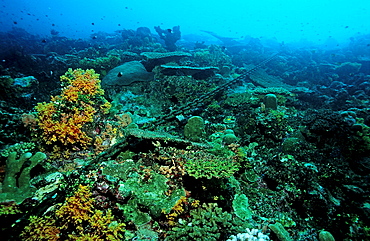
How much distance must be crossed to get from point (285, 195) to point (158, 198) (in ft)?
9.28

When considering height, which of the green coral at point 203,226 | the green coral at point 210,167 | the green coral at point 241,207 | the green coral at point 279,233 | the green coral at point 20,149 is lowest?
the green coral at point 241,207

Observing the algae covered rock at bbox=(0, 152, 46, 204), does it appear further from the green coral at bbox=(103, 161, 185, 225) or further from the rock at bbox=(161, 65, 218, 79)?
the rock at bbox=(161, 65, 218, 79)

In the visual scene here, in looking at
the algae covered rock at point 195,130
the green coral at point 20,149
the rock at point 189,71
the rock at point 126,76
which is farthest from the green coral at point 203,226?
the rock at point 189,71

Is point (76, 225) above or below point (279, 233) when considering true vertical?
above

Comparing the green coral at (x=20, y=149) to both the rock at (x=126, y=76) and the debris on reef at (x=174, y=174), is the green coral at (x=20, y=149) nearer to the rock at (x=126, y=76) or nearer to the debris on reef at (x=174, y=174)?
the debris on reef at (x=174, y=174)

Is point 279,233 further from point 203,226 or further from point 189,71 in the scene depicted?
point 189,71

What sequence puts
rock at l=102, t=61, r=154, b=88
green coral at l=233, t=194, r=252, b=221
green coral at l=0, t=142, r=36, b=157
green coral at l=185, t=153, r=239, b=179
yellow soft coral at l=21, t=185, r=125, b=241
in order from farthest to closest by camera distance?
rock at l=102, t=61, r=154, b=88
green coral at l=0, t=142, r=36, b=157
green coral at l=233, t=194, r=252, b=221
green coral at l=185, t=153, r=239, b=179
yellow soft coral at l=21, t=185, r=125, b=241

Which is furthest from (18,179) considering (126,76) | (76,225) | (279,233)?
(126,76)

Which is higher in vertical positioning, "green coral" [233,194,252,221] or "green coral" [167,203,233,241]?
"green coral" [167,203,233,241]

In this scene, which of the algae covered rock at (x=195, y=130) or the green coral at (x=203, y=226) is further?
the algae covered rock at (x=195, y=130)

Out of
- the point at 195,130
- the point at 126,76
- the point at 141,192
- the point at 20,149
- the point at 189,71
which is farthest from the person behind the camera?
the point at 189,71

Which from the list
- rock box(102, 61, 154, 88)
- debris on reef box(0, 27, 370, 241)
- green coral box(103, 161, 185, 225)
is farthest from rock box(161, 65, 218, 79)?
green coral box(103, 161, 185, 225)

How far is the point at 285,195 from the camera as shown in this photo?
12.6ft

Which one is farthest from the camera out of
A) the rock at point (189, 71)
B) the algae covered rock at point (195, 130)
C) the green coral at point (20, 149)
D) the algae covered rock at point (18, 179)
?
the rock at point (189, 71)
